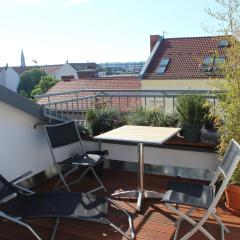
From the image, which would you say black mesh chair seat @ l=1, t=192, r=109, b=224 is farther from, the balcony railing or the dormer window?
the dormer window

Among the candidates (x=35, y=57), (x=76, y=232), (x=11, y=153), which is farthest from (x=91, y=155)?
(x=35, y=57)

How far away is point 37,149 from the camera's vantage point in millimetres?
4301

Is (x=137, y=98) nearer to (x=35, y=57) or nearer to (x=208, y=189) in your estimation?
(x=208, y=189)

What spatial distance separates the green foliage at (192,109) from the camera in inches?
164

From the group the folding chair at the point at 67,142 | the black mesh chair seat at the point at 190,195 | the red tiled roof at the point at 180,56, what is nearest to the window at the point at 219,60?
the black mesh chair seat at the point at 190,195

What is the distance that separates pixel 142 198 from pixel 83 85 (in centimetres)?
1883

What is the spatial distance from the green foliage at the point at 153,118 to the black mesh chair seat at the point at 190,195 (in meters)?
1.60

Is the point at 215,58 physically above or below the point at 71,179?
above

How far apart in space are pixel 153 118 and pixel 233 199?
1.64 meters

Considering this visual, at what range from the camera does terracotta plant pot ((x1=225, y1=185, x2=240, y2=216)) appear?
3303mm

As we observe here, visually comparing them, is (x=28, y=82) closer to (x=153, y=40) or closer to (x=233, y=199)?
(x=153, y=40)

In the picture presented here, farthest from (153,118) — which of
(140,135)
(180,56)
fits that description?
(180,56)

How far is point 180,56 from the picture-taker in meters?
20.7

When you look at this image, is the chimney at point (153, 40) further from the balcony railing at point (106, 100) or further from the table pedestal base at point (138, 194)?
the table pedestal base at point (138, 194)
